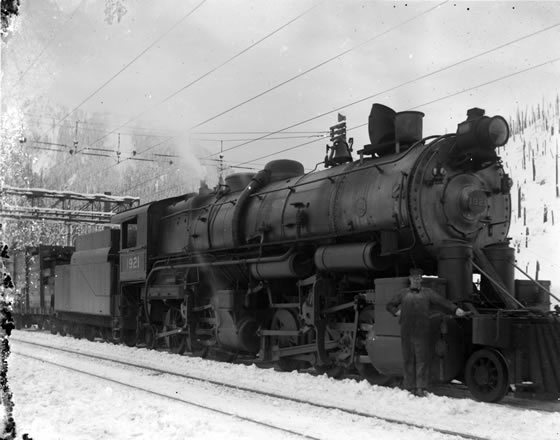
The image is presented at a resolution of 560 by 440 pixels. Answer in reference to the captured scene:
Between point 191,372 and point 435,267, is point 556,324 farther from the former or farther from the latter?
point 191,372

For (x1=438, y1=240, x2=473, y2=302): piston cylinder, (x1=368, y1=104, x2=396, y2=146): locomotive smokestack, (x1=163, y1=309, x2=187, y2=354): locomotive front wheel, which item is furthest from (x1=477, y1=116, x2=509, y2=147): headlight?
(x1=163, y1=309, x2=187, y2=354): locomotive front wheel

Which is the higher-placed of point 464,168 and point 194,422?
point 464,168

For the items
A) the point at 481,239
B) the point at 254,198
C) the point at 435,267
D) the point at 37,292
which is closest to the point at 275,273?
the point at 254,198

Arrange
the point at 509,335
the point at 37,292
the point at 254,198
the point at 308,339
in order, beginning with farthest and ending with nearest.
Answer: the point at 37,292, the point at 254,198, the point at 308,339, the point at 509,335

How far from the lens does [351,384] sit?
869 centimetres

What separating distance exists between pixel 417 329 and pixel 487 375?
104cm

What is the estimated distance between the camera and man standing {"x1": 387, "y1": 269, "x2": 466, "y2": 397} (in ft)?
24.9

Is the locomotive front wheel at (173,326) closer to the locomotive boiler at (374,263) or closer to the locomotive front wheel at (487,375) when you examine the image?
the locomotive boiler at (374,263)

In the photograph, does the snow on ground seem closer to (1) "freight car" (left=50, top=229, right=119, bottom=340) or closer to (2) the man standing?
(2) the man standing

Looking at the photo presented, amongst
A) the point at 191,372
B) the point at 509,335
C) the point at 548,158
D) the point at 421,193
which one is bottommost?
the point at 191,372

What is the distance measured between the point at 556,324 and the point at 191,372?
6.17m

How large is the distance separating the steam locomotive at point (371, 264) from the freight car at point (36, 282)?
11.0m

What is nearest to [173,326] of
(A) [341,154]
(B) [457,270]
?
(A) [341,154]

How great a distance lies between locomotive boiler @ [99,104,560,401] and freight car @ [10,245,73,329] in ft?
39.1
